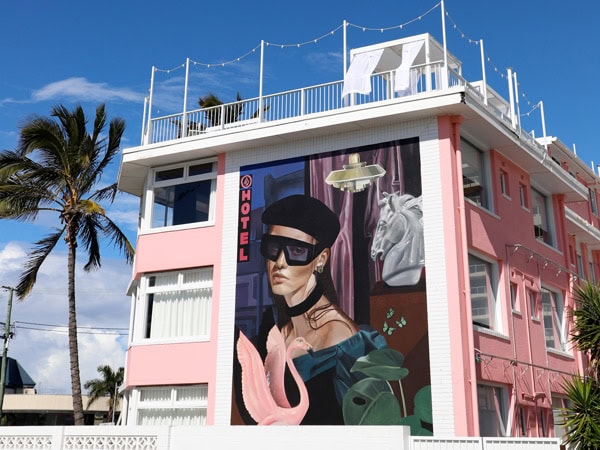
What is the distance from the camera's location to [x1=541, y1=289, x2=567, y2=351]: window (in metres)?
22.9

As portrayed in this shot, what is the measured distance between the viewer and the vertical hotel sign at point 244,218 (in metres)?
20.0

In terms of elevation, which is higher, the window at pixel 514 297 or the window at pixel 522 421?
the window at pixel 514 297

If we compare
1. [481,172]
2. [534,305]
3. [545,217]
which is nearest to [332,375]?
[481,172]

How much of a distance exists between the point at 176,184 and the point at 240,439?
9.70m

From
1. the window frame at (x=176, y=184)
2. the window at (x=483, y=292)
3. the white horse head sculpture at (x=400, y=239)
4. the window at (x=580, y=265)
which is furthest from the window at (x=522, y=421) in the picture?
the window at (x=580, y=265)

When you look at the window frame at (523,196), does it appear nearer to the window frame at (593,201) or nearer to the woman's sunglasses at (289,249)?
the woman's sunglasses at (289,249)

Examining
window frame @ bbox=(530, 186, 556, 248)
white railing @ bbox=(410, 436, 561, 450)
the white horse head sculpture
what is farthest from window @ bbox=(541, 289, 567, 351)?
white railing @ bbox=(410, 436, 561, 450)

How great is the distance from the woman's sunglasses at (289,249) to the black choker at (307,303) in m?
0.83

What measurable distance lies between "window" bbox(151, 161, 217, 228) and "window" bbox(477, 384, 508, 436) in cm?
903

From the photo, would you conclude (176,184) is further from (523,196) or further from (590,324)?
(590,324)

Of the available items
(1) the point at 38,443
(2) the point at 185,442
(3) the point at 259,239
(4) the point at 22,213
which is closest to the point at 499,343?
(3) the point at 259,239

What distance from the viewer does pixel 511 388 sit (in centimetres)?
1897

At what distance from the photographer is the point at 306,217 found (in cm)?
1944

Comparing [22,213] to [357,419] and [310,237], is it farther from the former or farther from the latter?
[357,419]
